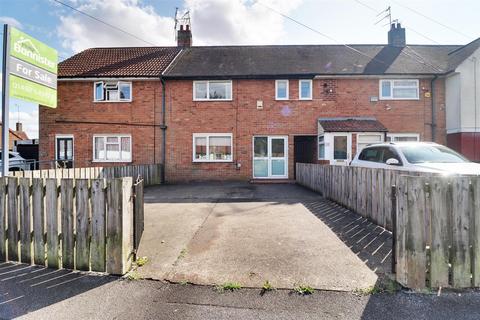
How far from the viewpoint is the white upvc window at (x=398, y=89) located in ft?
47.5

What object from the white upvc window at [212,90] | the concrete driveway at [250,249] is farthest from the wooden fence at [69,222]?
the white upvc window at [212,90]

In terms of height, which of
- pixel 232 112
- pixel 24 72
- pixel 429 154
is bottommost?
pixel 429 154

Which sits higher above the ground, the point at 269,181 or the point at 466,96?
the point at 466,96

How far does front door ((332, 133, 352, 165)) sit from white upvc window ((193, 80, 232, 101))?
6.04 meters

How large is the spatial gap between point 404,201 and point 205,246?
301 cm

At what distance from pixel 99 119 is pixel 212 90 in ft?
21.0

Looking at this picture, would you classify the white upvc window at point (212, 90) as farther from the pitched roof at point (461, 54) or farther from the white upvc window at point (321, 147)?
the pitched roof at point (461, 54)

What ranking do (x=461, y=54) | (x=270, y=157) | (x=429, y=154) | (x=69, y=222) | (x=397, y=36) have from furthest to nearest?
(x=397, y=36) < (x=461, y=54) < (x=270, y=157) < (x=429, y=154) < (x=69, y=222)

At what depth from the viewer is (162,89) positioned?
14.8m

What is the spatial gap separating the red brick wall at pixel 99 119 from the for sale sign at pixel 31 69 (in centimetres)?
939

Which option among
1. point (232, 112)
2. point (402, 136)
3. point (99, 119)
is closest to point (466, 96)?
point (402, 136)

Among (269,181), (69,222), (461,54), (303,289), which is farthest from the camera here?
(461,54)

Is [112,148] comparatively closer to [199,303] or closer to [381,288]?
[199,303]

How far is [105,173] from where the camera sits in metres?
10.4
